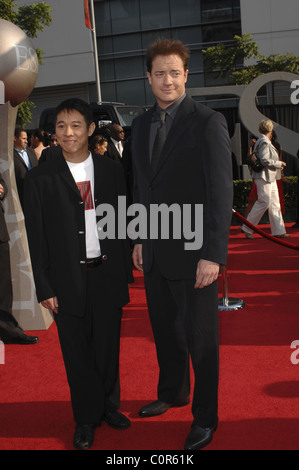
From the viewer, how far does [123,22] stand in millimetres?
30703

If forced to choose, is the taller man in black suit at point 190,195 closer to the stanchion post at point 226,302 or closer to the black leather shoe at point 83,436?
the black leather shoe at point 83,436

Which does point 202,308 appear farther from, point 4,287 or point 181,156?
point 4,287

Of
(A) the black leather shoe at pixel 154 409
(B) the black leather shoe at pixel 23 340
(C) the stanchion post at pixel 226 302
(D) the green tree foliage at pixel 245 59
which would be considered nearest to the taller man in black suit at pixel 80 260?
(A) the black leather shoe at pixel 154 409

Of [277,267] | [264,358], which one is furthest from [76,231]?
[277,267]

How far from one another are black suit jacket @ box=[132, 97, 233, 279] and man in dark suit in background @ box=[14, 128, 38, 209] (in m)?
2.62

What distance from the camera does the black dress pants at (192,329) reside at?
278 cm

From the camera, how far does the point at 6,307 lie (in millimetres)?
4664

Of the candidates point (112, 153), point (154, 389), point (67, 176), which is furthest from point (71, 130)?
point (112, 153)

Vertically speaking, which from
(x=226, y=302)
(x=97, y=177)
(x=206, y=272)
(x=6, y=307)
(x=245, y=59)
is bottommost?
(x=226, y=302)

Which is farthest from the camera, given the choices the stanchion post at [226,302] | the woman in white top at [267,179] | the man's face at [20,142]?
the woman in white top at [267,179]

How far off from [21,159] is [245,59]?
23.9m

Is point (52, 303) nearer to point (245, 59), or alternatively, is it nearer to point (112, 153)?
point (112, 153)

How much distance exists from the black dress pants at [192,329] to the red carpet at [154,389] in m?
0.27
